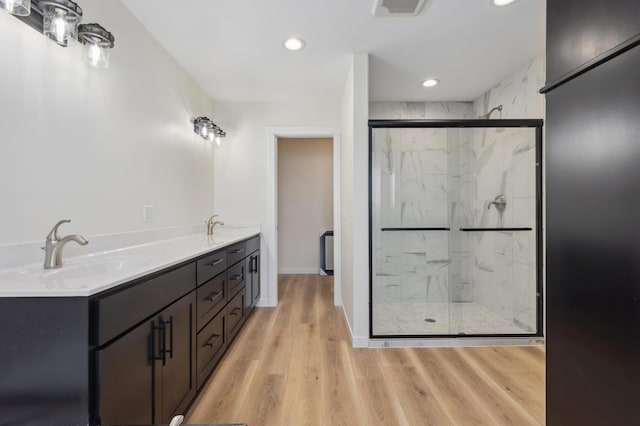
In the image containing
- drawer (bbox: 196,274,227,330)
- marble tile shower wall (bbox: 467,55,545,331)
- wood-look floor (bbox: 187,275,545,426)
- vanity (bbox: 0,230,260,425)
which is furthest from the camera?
marble tile shower wall (bbox: 467,55,545,331)

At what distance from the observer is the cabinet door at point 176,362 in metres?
1.33

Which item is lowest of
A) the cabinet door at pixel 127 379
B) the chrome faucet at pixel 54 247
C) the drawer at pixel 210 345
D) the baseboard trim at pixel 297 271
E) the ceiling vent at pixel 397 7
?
the baseboard trim at pixel 297 271

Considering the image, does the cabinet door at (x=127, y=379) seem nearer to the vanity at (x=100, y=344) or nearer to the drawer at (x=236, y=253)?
the vanity at (x=100, y=344)

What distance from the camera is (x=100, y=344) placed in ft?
3.16

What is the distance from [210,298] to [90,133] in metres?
1.18

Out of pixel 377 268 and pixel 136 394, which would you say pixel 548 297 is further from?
pixel 377 268

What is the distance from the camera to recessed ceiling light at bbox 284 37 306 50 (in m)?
2.30

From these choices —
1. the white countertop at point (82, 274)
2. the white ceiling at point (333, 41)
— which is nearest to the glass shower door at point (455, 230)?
the white ceiling at point (333, 41)

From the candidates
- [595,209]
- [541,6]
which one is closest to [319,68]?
[541,6]

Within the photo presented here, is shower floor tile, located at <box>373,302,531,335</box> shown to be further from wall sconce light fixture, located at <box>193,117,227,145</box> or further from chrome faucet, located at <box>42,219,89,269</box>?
wall sconce light fixture, located at <box>193,117,227,145</box>

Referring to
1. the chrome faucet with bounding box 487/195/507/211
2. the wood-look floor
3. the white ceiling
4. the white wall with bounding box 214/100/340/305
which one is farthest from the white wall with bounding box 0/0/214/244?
the chrome faucet with bounding box 487/195/507/211

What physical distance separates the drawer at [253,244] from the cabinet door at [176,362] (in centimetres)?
132

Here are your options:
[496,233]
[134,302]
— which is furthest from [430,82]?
[134,302]

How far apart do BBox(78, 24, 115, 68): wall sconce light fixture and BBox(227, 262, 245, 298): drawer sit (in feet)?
5.05
